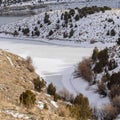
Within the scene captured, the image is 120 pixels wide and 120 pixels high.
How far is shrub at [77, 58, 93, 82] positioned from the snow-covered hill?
44.3ft

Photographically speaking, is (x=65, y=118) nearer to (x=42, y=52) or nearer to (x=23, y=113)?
(x=23, y=113)

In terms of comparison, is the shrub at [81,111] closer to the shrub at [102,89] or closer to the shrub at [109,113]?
the shrub at [109,113]

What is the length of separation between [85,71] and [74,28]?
21449mm

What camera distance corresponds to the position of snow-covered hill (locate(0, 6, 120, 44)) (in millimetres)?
39000

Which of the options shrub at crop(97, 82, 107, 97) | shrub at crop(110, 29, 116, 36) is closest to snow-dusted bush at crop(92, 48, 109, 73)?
shrub at crop(97, 82, 107, 97)

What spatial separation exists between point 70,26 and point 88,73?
22.6 m

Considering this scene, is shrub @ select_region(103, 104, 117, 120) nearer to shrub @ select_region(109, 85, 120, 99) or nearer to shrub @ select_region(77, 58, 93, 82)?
shrub @ select_region(109, 85, 120, 99)

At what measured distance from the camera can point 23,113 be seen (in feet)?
35.7

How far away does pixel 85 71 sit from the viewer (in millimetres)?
21625

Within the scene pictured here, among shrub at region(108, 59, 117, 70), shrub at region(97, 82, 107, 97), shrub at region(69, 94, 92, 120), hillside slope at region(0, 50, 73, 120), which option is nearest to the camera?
hillside slope at region(0, 50, 73, 120)

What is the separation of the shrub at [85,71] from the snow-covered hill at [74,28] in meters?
13.5

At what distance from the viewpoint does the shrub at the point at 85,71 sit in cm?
2083

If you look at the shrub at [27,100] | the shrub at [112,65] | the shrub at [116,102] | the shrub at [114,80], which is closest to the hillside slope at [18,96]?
the shrub at [27,100]

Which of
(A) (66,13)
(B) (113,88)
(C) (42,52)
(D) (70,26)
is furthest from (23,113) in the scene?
(A) (66,13)
